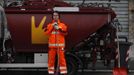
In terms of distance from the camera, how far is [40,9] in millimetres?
12586

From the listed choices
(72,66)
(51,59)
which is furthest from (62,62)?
(72,66)

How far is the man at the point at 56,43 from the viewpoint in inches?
468

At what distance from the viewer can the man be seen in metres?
11.9

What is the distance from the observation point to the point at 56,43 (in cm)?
1188

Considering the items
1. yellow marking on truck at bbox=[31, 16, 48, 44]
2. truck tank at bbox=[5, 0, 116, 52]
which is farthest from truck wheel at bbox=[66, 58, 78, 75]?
yellow marking on truck at bbox=[31, 16, 48, 44]

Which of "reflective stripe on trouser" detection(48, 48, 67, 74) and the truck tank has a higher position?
the truck tank

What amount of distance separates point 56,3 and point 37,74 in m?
2.30

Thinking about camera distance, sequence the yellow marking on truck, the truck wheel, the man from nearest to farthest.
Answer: the man < the yellow marking on truck < the truck wheel

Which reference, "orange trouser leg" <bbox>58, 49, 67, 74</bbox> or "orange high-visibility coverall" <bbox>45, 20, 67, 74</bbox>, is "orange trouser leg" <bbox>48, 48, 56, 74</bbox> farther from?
"orange trouser leg" <bbox>58, 49, 67, 74</bbox>

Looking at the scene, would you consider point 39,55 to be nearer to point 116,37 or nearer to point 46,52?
point 46,52

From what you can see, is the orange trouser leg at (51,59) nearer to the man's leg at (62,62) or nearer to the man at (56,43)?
the man at (56,43)

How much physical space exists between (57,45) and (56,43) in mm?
59

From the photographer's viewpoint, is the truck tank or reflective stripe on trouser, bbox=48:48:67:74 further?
the truck tank

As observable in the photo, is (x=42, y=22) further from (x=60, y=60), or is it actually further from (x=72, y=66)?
(x=72, y=66)
